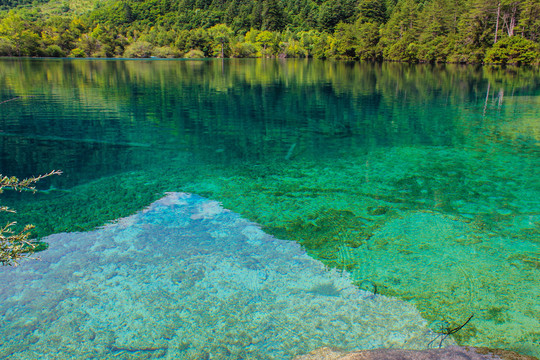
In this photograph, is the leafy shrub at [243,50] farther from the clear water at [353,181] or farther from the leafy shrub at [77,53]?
the clear water at [353,181]

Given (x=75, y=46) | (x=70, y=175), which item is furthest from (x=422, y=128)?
(x=75, y=46)

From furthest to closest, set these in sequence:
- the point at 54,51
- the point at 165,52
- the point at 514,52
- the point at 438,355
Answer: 1. the point at 165,52
2. the point at 54,51
3. the point at 514,52
4. the point at 438,355

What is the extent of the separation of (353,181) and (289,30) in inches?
5095

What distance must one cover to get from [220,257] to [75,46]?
116056 mm

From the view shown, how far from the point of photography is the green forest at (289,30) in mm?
56406

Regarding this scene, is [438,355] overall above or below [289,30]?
below

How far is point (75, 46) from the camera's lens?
102 meters

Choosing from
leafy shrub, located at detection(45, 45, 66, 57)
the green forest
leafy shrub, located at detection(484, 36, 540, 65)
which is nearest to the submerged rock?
leafy shrub, located at detection(484, 36, 540, 65)

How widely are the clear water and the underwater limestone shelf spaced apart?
1.73 feet

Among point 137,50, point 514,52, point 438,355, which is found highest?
point 137,50

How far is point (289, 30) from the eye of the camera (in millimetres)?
127875

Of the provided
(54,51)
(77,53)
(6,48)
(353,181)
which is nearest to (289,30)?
(77,53)

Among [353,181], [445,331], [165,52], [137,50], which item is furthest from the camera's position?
[165,52]

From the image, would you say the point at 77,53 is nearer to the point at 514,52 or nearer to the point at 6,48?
the point at 6,48
